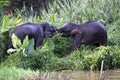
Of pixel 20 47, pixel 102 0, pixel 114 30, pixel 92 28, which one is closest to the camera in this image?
pixel 20 47

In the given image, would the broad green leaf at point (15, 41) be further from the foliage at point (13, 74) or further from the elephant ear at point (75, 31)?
the elephant ear at point (75, 31)

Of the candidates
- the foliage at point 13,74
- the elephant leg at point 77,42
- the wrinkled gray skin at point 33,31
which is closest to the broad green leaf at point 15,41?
the wrinkled gray skin at point 33,31

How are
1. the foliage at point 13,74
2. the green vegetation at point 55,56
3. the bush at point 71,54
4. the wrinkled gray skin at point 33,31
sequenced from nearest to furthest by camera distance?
the foliage at point 13,74
the green vegetation at point 55,56
the bush at point 71,54
the wrinkled gray skin at point 33,31

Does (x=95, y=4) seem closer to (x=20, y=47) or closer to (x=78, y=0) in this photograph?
(x=78, y=0)

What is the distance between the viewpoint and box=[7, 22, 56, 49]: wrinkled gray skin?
1005 cm

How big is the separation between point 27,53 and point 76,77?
5.17ft

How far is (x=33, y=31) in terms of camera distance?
1019 cm

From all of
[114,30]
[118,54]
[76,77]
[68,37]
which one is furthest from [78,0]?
[76,77]

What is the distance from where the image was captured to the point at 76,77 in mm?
8555

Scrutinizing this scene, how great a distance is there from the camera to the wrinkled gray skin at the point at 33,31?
1005 centimetres

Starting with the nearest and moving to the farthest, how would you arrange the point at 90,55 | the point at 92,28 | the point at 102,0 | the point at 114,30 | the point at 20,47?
the point at 20,47 < the point at 90,55 < the point at 92,28 < the point at 114,30 < the point at 102,0

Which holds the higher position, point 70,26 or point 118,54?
point 70,26

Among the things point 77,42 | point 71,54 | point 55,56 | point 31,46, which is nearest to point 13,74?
point 31,46

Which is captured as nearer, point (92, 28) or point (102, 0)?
point (92, 28)
